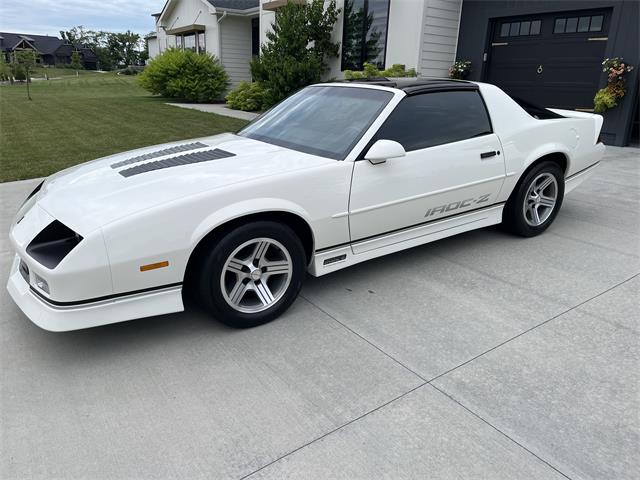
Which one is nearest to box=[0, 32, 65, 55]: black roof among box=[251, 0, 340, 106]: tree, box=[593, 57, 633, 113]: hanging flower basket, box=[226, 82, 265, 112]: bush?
box=[226, 82, 265, 112]: bush

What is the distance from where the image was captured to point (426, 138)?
386cm

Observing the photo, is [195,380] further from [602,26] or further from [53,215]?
[602,26]

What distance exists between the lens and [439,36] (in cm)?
1166

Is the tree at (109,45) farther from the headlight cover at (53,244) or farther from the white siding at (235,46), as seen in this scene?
the headlight cover at (53,244)

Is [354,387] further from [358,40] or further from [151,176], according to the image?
[358,40]

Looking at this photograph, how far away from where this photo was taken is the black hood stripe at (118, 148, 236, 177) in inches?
131

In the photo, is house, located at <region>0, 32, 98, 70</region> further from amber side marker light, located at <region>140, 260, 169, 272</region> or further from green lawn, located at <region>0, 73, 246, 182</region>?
amber side marker light, located at <region>140, 260, 169, 272</region>

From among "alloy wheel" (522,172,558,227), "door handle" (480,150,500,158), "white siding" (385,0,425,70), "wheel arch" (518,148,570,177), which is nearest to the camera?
"door handle" (480,150,500,158)

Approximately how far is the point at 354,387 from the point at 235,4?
2107 centimetres

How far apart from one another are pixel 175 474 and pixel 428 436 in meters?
1.14

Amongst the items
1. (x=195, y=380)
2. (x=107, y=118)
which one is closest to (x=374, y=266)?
(x=195, y=380)

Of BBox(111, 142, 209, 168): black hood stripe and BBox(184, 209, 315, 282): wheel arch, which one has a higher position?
BBox(111, 142, 209, 168): black hood stripe

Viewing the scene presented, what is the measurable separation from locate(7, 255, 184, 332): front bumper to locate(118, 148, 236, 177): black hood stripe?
2.94ft

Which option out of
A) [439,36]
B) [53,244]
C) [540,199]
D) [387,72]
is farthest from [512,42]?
[53,244]
